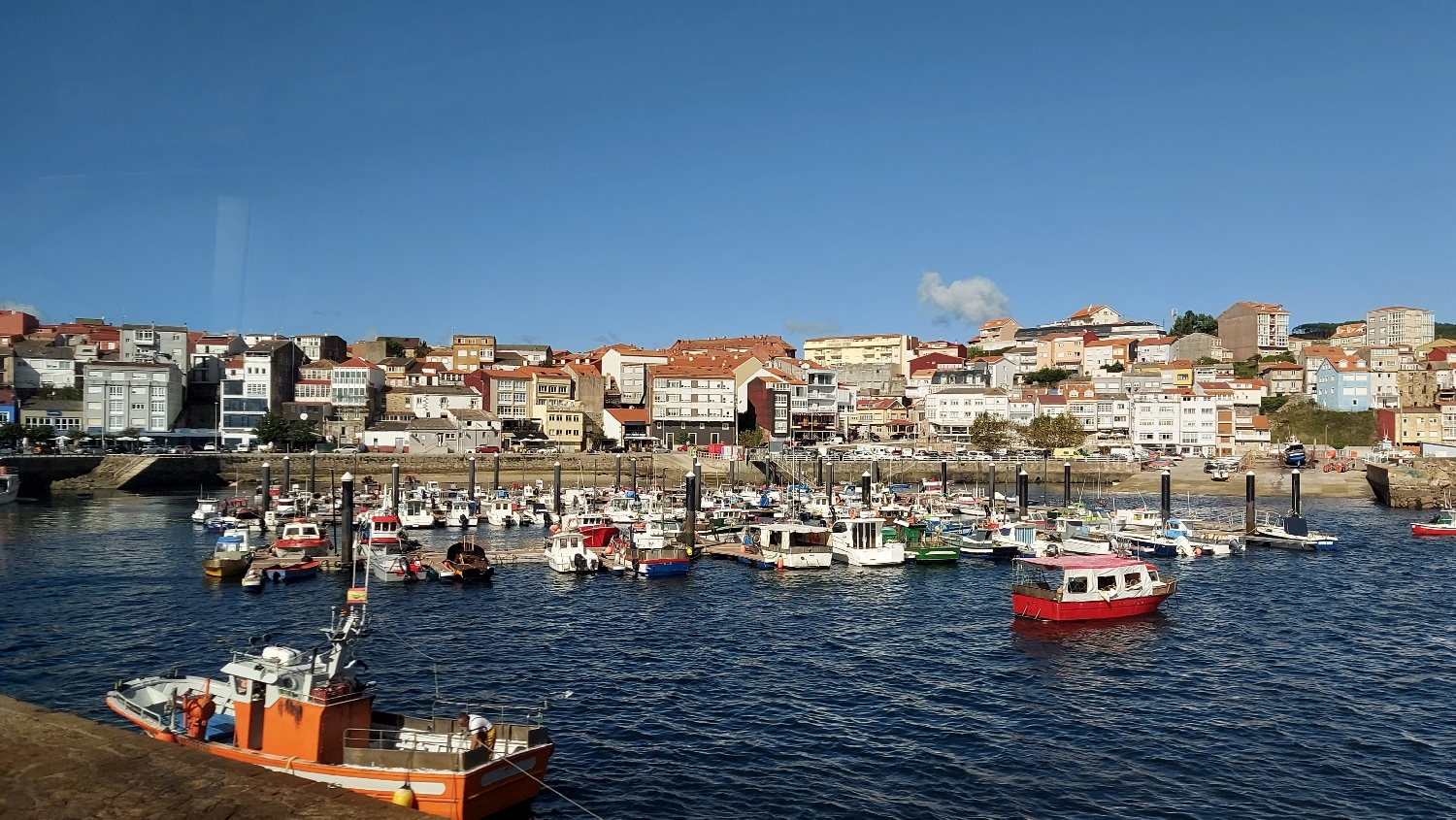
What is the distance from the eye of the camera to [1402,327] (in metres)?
169

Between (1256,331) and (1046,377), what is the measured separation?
37163mm

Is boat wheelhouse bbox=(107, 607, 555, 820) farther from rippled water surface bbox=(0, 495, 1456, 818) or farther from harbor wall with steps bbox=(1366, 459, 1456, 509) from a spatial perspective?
harbor wall with steps bbox=(1366, 459, 1456, 509)

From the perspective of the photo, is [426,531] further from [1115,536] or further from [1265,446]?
[1265,446]

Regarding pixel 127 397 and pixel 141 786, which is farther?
pixel 127 397

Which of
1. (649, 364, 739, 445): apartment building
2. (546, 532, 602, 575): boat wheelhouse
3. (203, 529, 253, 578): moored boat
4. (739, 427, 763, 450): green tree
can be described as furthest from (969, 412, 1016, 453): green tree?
(203, 529, 253, 578): moored boat

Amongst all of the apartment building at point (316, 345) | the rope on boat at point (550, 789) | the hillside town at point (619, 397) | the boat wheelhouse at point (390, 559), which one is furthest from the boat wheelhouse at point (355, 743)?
the apartment building at point (316, 345)

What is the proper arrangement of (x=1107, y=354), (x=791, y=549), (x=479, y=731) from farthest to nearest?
(x=1107, y=354) → (x=791, y=549) → (x=479, y=731)

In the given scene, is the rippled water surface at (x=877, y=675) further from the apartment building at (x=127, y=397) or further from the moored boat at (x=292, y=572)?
the apartment building at (x=127, y=397)

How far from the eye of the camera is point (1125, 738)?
2016cm

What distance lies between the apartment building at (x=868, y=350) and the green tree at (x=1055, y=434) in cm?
5499

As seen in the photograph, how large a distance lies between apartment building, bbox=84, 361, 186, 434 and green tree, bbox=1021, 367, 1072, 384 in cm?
11268

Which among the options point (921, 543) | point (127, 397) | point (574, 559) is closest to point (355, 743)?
point (574, 559)

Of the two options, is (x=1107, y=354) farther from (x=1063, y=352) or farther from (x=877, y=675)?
(x=877, y=675)

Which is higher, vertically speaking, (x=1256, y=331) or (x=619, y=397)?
(x=1256, y=331)
